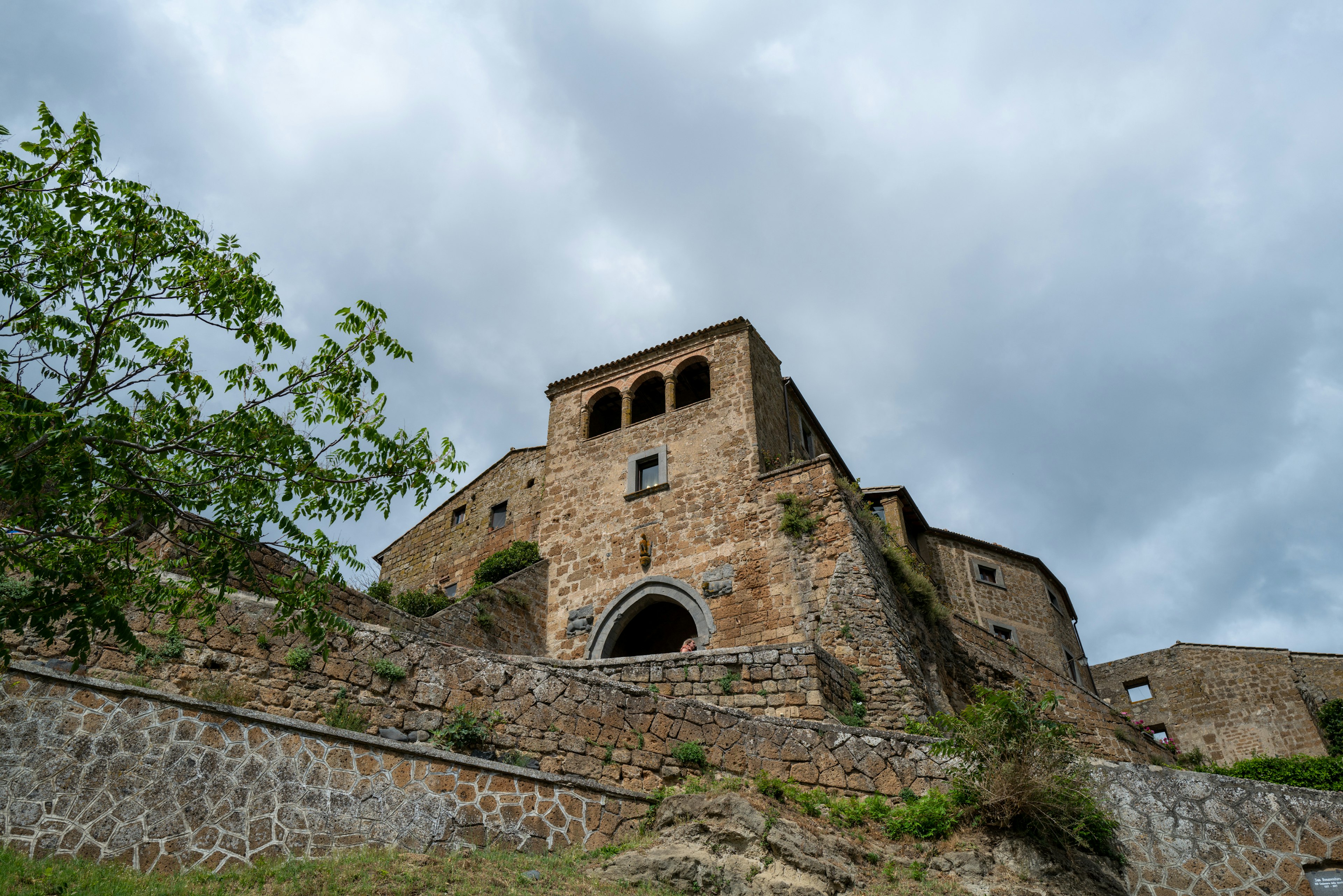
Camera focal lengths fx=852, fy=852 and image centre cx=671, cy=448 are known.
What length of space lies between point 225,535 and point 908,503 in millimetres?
21448

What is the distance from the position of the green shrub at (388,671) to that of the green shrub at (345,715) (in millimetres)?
376

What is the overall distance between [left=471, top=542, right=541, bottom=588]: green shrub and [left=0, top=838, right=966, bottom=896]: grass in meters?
11.2

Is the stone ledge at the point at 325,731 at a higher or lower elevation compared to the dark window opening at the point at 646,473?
lower

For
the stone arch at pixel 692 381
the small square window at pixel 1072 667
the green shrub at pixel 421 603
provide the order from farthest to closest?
the small square window at pixel 1072 667 < the stone arch at pixel 692 381 < the green shrub at pixel 421 603

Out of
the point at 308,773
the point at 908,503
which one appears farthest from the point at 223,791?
the point at 908,503

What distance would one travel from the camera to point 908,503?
84.0ft

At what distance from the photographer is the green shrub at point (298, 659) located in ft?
29.9

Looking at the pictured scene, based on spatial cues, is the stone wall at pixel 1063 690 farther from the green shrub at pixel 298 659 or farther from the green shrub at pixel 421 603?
the green shrub at pixel 298 659

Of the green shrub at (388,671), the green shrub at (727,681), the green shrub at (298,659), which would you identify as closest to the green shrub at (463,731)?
the green shrub at (388,671)

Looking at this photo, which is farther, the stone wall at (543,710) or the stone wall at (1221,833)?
the stone wall at (543,710)

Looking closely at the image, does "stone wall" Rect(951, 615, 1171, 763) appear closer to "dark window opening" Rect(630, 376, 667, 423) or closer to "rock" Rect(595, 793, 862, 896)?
"dark window opening" Rect(630, 376, 667, 423)

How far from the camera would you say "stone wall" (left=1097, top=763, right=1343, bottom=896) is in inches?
314

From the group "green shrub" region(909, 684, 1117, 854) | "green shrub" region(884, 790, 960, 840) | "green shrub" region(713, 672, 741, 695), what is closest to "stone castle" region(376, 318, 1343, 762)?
"green shrub" region(713, 672, 741, 695)

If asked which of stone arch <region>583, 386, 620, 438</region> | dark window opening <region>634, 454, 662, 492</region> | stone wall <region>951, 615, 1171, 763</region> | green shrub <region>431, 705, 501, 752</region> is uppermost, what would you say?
stone arch <region>583, 386, 620, 438</region>
